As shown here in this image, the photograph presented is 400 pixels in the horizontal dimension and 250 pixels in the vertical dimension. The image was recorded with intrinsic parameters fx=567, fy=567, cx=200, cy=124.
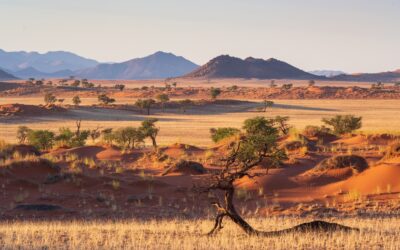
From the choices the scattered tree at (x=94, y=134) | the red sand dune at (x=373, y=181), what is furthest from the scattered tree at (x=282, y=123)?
the red sand dune at (x=373, y=181)

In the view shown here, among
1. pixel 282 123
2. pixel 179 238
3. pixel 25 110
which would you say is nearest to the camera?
pixel 179 238

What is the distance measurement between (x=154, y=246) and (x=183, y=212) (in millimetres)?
8272

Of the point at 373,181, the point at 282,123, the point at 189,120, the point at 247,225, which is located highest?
the point at 247,225

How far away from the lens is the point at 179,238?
39.3 feet

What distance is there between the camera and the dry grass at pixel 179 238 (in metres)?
10.5

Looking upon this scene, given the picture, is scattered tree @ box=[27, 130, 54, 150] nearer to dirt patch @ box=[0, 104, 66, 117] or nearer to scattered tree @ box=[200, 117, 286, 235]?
scattered tree @ box=[200, 117, 286, 235]

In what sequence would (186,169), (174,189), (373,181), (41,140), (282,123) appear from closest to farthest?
(373,181) < (174,189) < (186,169) < (41,140) < (282,123)

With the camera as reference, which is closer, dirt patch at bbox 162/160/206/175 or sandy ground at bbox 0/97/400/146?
dirt patch at bbox 162/160/206/175

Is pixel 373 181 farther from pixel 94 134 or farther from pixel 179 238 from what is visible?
pixel 94 134

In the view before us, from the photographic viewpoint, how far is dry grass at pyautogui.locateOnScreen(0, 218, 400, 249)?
1053cm

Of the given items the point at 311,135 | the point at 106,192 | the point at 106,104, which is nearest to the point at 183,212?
the point at 106,192

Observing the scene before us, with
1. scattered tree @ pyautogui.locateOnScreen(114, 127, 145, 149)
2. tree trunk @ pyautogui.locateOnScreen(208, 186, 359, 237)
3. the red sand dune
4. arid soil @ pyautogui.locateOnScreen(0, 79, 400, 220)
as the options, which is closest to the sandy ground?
scattered tree @ pyautogui.locateOnScreen(114, 127, 145, 149)

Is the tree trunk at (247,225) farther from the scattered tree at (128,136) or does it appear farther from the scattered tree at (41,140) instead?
the scattered tree at (41,140)

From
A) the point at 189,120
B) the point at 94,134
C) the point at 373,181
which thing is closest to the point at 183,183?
the point at 373,181
